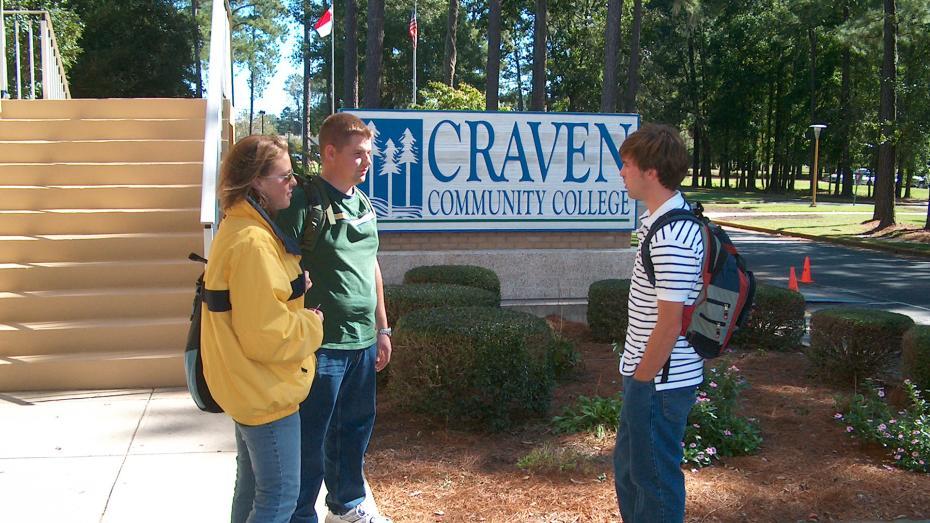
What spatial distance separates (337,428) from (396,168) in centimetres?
493

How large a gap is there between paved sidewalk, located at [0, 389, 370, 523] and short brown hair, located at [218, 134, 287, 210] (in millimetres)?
1849

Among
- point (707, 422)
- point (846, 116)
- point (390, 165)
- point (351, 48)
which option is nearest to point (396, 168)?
point (390, 165)

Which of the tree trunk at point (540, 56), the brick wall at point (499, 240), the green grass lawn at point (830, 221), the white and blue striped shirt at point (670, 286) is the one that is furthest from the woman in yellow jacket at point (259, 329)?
the tree trunk at point (540, 56)

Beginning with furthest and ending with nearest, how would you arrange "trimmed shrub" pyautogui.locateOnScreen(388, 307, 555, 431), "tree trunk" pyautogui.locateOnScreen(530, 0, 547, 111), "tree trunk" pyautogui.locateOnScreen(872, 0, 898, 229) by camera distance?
"tree trunk" pyautogui.locateOnScreen(530, 0, 547, 111) → "tree trunk" pyautogui.locateOnScreen(872, 0, 898, 229) → "trimmed shrub" pyautogui.locateOnScreen(388, 307, 555, 431)

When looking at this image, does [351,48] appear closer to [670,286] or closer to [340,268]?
[340,268]

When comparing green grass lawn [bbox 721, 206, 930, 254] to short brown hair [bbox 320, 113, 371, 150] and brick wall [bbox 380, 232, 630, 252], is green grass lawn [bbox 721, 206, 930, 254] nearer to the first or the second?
brick wall [bbox 380, 232, 630, 252]

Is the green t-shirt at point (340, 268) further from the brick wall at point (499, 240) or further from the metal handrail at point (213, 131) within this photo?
the brick wall at point (499, 240)

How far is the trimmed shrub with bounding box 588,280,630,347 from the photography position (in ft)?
23.1

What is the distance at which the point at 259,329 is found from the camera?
2438 mm

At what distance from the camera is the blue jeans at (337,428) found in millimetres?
3154

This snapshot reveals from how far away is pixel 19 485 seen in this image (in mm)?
4176

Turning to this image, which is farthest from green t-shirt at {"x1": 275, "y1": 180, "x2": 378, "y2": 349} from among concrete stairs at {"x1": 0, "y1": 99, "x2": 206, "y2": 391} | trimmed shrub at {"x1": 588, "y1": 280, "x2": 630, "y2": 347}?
trimmed shrub at {"x1": 588, "y1": 280, "x2": 630, "y2": 347}

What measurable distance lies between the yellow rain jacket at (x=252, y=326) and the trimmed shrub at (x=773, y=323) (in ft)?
17.3

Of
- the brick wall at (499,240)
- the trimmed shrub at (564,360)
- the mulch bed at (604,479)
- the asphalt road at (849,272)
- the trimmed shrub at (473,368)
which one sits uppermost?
the brick wall at (499,240)
